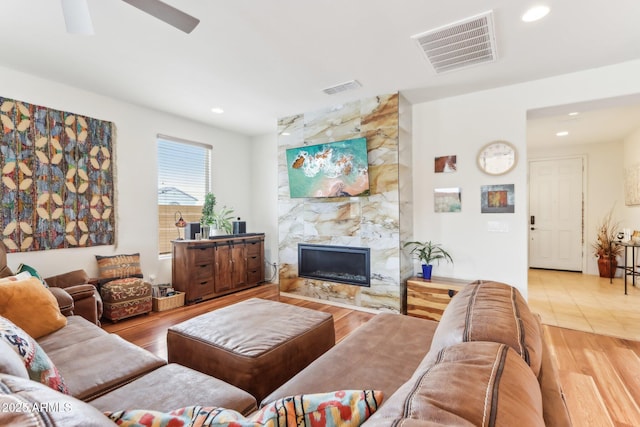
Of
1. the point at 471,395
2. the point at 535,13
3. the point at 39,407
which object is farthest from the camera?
the point at 535,13

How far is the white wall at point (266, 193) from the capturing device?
5.27 meters

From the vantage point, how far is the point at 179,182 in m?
4.41

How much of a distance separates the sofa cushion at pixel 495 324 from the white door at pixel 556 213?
595 centimetres

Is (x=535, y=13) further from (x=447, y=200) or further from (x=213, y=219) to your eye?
(x=213, y=219)

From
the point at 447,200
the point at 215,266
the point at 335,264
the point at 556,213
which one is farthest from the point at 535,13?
the point at 556,213

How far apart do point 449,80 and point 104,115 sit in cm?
397

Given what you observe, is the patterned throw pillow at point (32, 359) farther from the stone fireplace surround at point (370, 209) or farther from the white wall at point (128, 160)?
the stone fireplace surround at point (370, 209)

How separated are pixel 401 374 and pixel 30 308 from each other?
2.13 metres

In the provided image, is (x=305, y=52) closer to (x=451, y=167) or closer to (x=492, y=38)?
(x=492, y=38)

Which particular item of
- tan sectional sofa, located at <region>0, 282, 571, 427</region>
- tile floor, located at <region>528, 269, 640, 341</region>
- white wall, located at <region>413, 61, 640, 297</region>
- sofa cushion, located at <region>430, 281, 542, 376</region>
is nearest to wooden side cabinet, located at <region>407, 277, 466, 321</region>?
white wall, located at <region>413, 61, 640, 297</region>

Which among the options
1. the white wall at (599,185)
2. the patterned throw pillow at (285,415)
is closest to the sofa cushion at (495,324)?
the patterned throw pillow at (285,415)

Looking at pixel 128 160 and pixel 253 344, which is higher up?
pixel 128 160

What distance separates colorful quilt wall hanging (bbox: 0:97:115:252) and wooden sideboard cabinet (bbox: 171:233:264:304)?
2.88ft

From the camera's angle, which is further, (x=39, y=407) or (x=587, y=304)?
(x=587, y=304)
